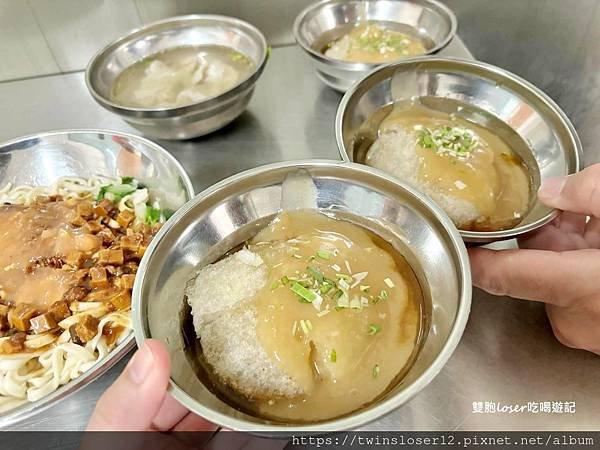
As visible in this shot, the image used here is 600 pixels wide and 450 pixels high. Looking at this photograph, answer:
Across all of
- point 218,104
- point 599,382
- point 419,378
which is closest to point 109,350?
point 419,378

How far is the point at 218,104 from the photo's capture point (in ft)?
7.40

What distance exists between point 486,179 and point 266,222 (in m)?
0.90

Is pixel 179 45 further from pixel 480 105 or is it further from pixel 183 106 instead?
pixel 480 105

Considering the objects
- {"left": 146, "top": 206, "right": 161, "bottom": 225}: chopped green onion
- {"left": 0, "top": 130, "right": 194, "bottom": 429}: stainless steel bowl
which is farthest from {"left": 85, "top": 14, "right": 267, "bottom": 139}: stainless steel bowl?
{"left": 146, "top": 206, "right": 161, "bottom": 225}: chopped green onion

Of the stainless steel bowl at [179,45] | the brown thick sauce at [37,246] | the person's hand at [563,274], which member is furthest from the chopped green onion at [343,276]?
the stainless steel bowl at [179,45]

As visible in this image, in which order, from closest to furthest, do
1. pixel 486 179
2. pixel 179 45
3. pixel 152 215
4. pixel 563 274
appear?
pixel 563 274
pixel 486 179
pixel 152 215
pixel 179 45

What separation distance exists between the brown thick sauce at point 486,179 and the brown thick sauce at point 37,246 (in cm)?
142

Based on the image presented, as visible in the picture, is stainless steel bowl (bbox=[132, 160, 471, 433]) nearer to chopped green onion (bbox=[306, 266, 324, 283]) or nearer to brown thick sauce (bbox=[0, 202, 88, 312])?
chopped green onion (bbox=[306, 266, 324, 283])

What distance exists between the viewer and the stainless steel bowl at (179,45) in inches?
86.8

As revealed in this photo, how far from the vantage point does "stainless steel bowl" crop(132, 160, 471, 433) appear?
1104 millimetres

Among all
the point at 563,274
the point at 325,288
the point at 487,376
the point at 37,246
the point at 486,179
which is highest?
the point at 325,288

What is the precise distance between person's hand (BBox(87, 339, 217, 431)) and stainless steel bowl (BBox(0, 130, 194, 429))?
104 centimetres

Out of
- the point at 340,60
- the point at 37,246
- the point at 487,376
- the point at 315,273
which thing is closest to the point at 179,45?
the point at 340,60

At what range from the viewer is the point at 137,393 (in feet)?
3.46
